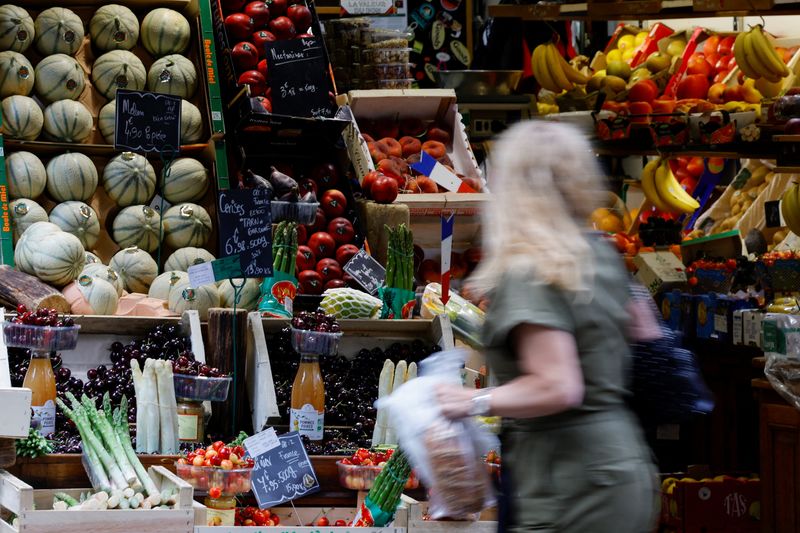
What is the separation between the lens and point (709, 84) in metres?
7.90

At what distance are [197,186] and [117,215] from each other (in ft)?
1.24

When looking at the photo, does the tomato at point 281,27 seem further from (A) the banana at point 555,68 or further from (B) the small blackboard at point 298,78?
(A) the banana at point 555,68

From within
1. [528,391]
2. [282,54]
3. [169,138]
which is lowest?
[528,391]

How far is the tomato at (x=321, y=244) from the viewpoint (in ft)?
16.7

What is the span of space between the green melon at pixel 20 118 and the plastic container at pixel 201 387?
6.28 feet

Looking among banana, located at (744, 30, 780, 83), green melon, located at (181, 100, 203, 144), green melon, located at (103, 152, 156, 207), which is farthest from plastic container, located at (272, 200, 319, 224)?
banana, located at (744, 30, 780, 83)

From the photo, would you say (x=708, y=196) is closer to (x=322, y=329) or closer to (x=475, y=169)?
(x=475, y=169)

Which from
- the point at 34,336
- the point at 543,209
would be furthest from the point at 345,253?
the point at 543,209

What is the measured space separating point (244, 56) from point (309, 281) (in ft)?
4.52

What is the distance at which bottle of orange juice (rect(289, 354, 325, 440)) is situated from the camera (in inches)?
148

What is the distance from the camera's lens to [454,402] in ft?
6.94

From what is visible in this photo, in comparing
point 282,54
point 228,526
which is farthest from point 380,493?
point 282,54

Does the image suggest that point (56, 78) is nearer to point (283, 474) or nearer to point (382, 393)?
point (382, 393)

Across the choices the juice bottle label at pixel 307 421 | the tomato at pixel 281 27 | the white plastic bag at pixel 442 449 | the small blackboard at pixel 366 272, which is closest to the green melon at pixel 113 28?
the tomato at pixel 281 27
